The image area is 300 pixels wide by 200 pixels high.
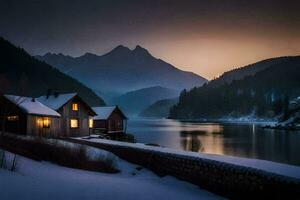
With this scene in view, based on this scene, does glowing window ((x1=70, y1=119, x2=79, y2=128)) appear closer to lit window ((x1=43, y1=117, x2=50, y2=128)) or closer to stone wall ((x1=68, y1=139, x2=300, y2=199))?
lit window ((x1=43, y1=117, x2=50, y2=128))

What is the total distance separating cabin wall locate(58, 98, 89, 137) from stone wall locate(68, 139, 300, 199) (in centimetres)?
2581

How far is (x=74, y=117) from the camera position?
47.5m

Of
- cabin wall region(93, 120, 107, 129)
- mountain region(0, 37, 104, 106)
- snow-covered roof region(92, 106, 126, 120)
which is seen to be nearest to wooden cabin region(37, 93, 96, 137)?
cabin wall region(93, 120, 107, 129)

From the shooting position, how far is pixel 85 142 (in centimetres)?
3300

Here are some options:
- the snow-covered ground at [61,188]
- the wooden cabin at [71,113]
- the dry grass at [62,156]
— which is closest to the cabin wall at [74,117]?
the wooden cabin at [71,113]

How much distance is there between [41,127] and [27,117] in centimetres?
241

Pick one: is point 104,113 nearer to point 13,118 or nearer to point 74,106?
point 74,106

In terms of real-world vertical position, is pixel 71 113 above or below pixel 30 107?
below

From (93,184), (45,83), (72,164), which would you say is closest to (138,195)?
(93,184)

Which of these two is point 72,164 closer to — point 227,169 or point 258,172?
point 227,169

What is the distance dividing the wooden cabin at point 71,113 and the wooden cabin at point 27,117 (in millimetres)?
2503

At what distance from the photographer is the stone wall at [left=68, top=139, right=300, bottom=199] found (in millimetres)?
12062

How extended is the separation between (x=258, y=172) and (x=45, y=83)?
149246 millimetres

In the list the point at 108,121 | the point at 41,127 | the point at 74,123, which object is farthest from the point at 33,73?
the point at 41,127
